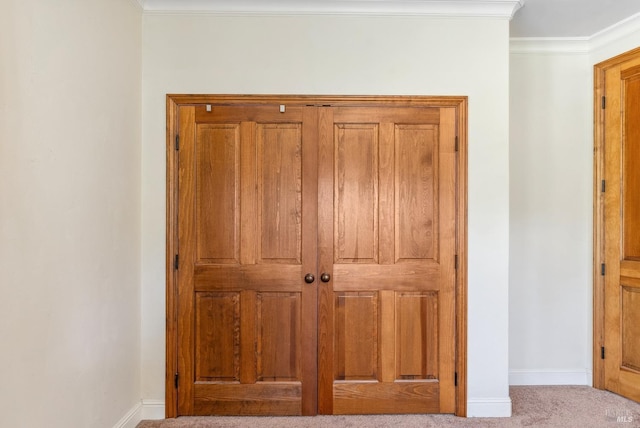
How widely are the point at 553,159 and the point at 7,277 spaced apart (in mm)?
3505

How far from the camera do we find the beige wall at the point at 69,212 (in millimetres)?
1538

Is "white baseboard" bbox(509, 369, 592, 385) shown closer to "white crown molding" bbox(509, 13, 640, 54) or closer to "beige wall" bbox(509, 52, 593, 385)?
"beige wall" bbox(509, 52, 593, 385)

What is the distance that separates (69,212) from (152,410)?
4.82 ft

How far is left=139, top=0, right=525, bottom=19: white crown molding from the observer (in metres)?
2.67

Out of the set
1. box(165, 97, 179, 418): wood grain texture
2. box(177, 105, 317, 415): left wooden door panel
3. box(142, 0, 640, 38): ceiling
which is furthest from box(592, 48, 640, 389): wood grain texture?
box(165, 97, 179, 418): wood grain texture

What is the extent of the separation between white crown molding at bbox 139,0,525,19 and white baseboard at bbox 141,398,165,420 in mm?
2486

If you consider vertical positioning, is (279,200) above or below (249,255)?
above

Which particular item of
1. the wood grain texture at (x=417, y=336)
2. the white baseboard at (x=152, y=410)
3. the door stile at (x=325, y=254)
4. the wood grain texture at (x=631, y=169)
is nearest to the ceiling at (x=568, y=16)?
the wood grain texture at (x=631, y=169)

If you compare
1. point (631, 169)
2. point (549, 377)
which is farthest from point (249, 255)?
point (631, 169)

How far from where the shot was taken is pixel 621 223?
3.05 m

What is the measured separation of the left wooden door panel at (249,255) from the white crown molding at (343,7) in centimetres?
62

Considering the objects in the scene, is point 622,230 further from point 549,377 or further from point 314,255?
point 314,255

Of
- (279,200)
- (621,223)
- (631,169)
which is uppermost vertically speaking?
(631,169)

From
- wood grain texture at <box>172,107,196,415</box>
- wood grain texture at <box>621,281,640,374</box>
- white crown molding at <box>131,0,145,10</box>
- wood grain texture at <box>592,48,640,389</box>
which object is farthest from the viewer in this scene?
wood grain texture at <box>592,48,640,389</box>
